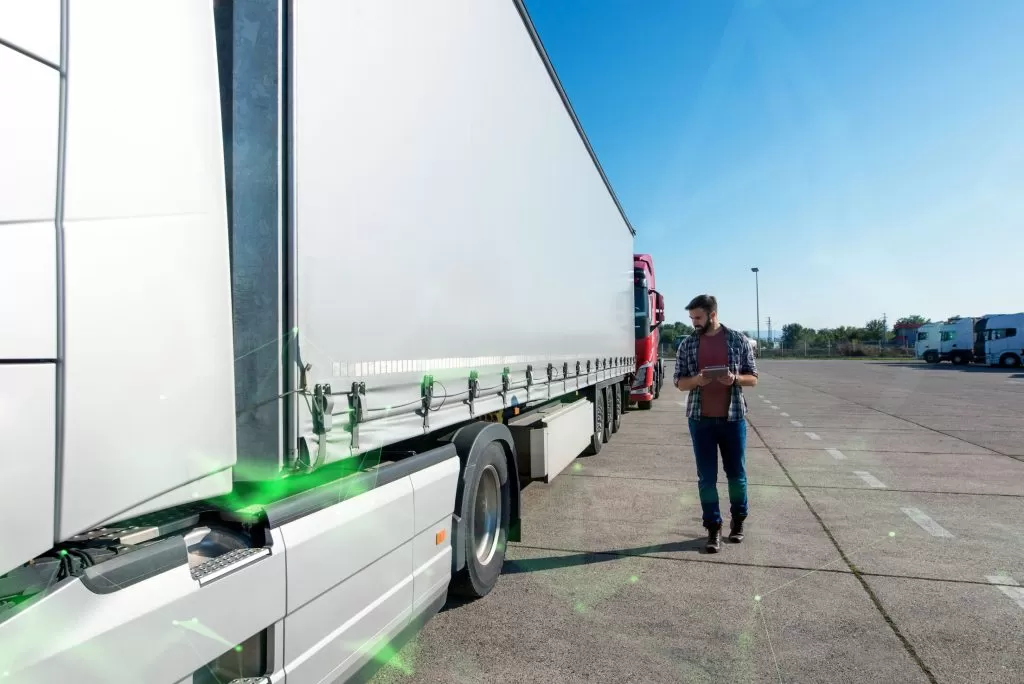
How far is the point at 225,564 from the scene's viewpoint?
192 centimetres

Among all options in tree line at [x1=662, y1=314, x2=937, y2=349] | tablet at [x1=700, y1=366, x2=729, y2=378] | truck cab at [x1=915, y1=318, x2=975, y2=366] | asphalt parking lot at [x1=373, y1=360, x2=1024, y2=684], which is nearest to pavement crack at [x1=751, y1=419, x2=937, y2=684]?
asphalt parking lot at [x1=373, y1=360, x2=1024, y2=684]

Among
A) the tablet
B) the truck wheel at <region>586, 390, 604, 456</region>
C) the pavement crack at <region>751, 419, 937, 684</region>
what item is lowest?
the pavement crack at <region>751, 419, 937, 684</region>

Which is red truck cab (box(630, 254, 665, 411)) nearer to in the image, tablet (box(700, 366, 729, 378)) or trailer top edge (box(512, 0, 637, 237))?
trailer top edge (box(512, 0, 637, 237))

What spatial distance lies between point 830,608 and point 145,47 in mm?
4168

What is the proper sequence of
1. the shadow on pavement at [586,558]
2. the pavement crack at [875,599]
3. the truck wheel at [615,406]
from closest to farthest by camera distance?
the pavement crack at [875,599] → the shadow on pavement at [586,558] → the truck wheel at [615,406]

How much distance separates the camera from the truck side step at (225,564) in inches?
72.3

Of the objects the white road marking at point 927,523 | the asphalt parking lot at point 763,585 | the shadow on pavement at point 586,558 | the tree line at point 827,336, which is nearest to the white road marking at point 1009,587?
the asphalt parking lot at point 763,585

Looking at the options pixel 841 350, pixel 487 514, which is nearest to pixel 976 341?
pixel 841 350

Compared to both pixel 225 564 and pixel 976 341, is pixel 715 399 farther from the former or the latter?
pixel 976 341

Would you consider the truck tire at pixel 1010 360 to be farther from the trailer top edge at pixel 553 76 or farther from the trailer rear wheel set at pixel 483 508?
the trailer rear wheel set at pixel 483 508

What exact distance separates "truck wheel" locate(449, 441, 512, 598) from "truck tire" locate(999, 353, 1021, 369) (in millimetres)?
44619

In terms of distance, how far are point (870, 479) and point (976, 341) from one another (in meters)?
44.7

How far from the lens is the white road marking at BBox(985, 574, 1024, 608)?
3968mm

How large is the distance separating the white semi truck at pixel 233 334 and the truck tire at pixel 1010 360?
45157 millimetres
